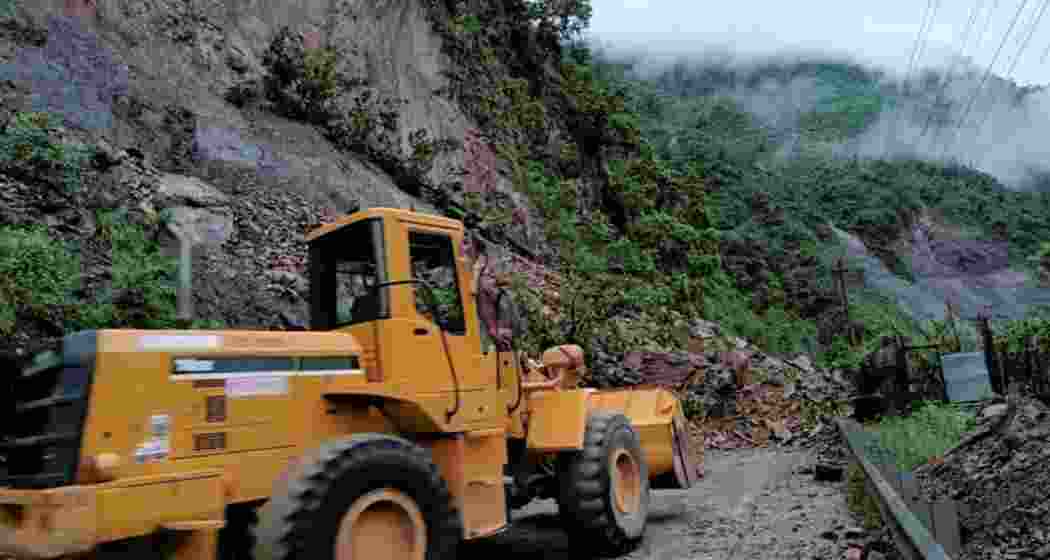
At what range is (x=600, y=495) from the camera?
6.65 meters

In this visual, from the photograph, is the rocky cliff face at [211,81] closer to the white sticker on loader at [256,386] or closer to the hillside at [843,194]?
the white sticker on loader at [256,386]

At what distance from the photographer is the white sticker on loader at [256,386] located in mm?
4742

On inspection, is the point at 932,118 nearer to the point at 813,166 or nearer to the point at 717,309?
the point at 813,166

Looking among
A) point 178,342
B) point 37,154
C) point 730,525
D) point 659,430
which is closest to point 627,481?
point 659,430

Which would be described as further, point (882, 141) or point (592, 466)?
point (882, 141)

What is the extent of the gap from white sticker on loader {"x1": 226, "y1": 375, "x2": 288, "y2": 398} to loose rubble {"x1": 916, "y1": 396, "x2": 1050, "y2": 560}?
4.65 m

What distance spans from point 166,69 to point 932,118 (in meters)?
94.4

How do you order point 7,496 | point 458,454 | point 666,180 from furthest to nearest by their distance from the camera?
point 666,180 < point 458,454 < point 7,496

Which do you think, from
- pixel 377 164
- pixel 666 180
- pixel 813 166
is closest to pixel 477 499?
pixel 377 164

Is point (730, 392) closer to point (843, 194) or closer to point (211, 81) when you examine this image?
point (211, 81)

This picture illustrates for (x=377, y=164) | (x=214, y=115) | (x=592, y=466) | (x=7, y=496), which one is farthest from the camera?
(x=377, y=164)

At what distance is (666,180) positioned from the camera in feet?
111

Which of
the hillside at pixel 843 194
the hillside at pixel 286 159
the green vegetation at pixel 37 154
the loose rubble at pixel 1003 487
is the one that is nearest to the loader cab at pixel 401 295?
the loose rubble at pixel 1003 487

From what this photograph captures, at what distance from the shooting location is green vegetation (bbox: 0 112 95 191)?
411 inches
